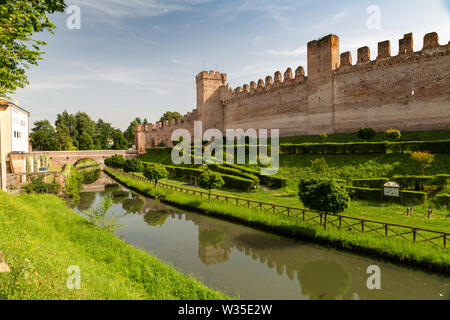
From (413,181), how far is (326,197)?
311 inches

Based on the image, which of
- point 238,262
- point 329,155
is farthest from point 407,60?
point 238,262

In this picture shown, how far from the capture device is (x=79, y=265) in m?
7.11

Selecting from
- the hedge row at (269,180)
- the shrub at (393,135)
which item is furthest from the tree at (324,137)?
the hedge row at (269,180)

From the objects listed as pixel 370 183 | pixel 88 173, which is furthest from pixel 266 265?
pixel 88 173

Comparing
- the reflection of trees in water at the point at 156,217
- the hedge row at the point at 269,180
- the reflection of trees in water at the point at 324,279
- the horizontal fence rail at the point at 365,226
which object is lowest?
the reflection of trees in water at the point at 324,279

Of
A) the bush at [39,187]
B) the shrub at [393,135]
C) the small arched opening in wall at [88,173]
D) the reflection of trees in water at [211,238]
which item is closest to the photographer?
the reflection of trees in water at [211,238]

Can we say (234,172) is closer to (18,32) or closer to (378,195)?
(378,195)

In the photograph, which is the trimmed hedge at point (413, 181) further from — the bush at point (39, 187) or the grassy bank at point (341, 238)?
the bush at point (39, 187)

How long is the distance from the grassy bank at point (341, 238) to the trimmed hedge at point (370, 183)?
660 centimetres

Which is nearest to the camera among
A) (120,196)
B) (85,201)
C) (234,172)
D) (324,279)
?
(324,279)

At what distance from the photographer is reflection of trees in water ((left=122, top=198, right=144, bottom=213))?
58.9ft

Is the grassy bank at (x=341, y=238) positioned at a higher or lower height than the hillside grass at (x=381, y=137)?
lower

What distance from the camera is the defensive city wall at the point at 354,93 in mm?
21547

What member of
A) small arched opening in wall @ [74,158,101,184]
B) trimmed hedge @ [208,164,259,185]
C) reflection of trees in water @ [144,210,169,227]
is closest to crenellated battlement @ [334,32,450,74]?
trimmed hedge @ [208,164,259,185]
